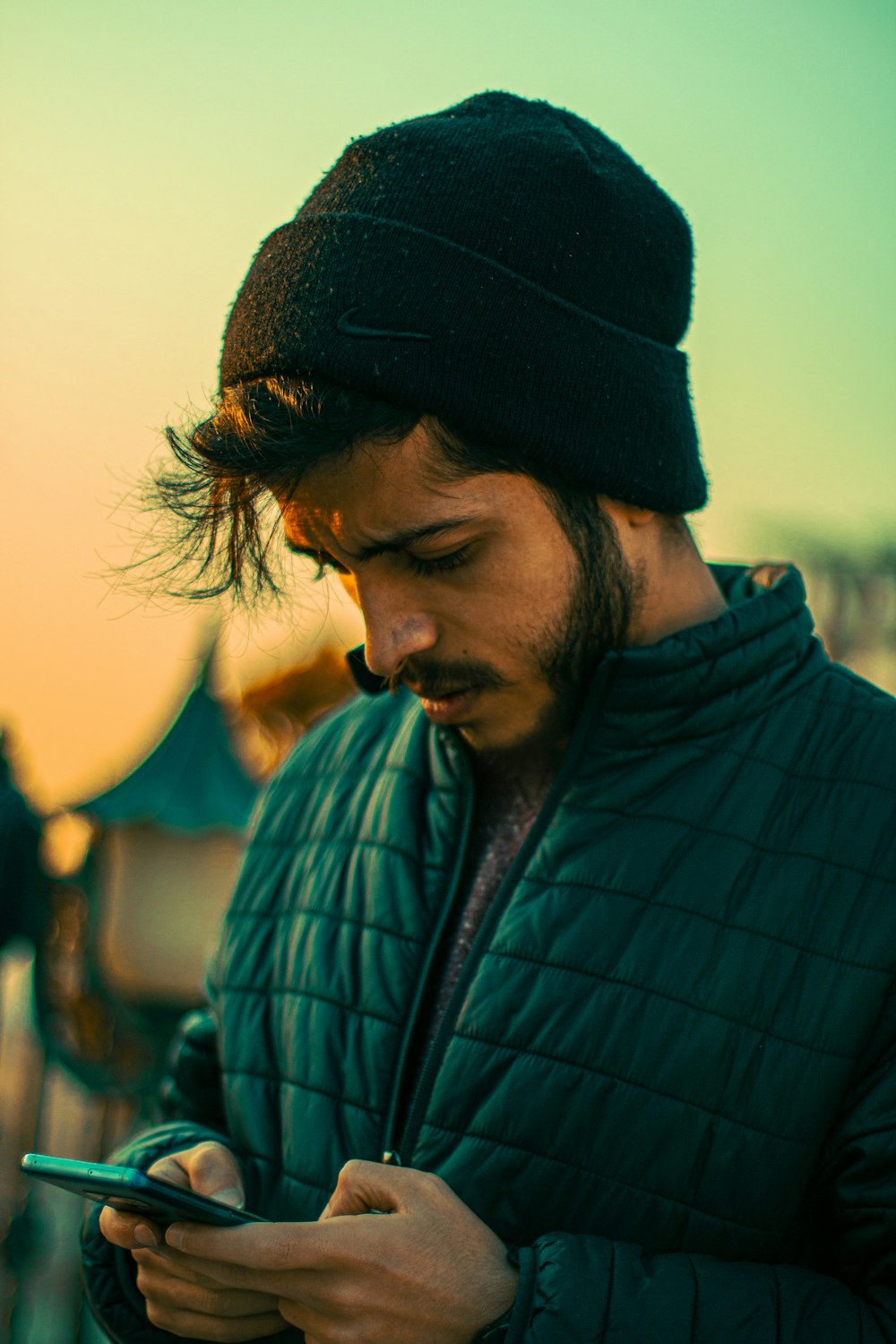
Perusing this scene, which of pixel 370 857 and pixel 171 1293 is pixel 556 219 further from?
pixel 171 1293

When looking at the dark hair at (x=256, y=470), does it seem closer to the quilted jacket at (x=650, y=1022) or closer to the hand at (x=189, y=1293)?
the quilted jacket at (x=650, y=1022)

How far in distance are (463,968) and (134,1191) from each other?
0.60 meters

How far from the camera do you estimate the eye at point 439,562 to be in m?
1.89

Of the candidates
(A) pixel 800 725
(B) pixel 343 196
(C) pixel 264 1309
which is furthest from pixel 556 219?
(C) pixel 264 1309

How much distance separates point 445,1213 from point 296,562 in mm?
Answer: 1139

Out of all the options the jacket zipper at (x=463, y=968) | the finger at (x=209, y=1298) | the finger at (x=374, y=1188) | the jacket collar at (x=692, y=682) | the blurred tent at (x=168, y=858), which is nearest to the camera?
the finger at (x=374, y=1188)

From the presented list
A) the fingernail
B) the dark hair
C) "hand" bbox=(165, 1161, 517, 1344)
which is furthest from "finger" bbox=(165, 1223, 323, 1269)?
the dark hair

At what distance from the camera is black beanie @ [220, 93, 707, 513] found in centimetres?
181

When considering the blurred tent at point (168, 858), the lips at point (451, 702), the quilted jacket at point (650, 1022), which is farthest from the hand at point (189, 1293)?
the blurred tent at point (168, 858)

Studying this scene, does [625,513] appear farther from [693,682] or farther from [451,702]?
[451,702]

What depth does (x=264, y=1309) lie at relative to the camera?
168 cm

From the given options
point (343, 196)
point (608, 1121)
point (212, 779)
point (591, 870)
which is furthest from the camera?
point (212, 779)

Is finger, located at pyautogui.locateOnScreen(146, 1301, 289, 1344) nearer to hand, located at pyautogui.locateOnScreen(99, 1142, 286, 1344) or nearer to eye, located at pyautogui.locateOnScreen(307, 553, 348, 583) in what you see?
hand, located at pyautogui.locateOnScreen(99, 1142, 286, 1344)

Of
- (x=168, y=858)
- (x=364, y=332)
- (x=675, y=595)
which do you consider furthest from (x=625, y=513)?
(x=168, y=858)
